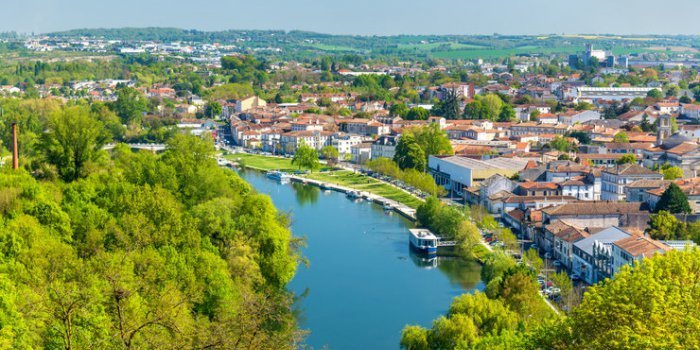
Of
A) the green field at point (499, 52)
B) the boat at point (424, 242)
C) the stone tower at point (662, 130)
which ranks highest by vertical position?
the green field at point (499, 52)

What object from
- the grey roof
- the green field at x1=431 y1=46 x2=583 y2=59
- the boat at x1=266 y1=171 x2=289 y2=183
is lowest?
the boat at x1=266 y1=171 x2=289 y2=183

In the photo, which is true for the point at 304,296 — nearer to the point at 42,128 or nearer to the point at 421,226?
the point at 421,226

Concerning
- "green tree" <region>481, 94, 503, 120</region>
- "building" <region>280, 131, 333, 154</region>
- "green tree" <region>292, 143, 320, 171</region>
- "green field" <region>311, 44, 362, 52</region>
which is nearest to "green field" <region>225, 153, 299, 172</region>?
"green tree" <region>292, 143, 320, 171</region>

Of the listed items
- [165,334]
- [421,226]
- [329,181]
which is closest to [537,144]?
[329,181]

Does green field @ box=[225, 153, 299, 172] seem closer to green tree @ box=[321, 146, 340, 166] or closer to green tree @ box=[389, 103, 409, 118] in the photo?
green tree @ box=[321, 146, 340, 166]

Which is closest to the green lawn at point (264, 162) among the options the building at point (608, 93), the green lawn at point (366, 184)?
the green lawn at point (366, 184)

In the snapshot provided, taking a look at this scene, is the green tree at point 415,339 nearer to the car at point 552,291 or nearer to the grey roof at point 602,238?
the car at point 552,291
